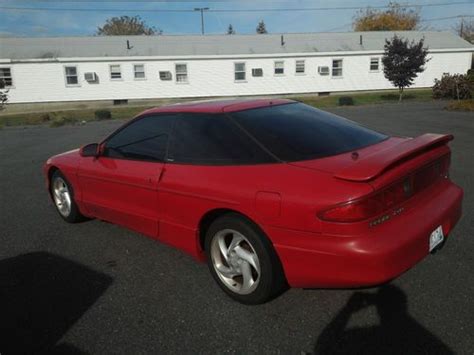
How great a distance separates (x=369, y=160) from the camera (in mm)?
2887

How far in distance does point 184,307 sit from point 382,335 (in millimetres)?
1422

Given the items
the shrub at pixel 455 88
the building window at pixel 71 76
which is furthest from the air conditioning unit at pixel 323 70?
the building window at pixel 71 76

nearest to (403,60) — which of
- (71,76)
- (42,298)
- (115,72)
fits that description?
(115,72)

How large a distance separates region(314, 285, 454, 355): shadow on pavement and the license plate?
1.59ft

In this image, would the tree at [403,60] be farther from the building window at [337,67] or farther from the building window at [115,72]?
the building window at [115,72]

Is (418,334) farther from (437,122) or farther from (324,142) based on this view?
(437,122)

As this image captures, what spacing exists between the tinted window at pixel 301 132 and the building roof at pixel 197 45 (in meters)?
27.0

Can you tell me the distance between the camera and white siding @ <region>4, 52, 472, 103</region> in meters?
28.3

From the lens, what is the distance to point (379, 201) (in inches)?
106

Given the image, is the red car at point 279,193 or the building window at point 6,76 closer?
the red car at point 279,193

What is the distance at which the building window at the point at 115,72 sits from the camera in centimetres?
2900

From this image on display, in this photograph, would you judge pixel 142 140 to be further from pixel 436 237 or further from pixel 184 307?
pixel 436 237

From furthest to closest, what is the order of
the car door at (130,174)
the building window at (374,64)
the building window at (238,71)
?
the building window at (374,64)
the building window at (238,71)
the car door at (130,174)

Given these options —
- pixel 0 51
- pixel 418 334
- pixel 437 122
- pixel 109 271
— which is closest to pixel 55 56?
pixel 0 51
